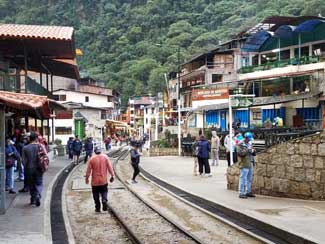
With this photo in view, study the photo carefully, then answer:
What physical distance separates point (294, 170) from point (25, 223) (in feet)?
20.2

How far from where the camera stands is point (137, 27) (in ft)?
370

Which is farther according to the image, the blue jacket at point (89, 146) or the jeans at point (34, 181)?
the blue jacket at point (89, 146)

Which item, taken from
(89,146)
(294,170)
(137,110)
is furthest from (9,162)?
(137,110)

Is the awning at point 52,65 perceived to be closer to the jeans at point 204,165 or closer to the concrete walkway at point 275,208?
the jeans at point 204,165

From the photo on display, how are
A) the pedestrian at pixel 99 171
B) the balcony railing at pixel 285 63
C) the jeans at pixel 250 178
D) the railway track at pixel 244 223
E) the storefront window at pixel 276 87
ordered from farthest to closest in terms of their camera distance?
1. the storefront window at pixel 276 87
2. the balcony railing at pixel 285 63
3. the jeans at pixel 250 178
4. the pedestrian at pixel 99 171
5. the railway track at pixel 244 223

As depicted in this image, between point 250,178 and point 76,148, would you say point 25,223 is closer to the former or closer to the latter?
point 250,178

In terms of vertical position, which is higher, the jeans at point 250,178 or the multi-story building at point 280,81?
the multi-story building at point 280,81

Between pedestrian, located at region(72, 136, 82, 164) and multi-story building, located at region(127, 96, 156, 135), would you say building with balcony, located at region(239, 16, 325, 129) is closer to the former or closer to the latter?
pedestrian, located at region(72, 136, 82, 164)

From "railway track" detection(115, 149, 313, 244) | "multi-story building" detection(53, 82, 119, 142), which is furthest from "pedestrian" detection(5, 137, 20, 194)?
"multi-story building" detection(53, 82, 119, 142)

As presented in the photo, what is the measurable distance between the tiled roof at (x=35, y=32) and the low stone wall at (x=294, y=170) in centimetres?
1274

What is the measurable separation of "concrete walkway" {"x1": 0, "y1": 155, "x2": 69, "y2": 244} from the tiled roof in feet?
35.6

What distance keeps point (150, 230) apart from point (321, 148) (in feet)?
13.7

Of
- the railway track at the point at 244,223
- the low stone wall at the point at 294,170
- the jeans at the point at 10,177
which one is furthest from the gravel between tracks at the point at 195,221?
the jeans at the point at 10,177

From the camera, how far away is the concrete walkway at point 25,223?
8.59 m
